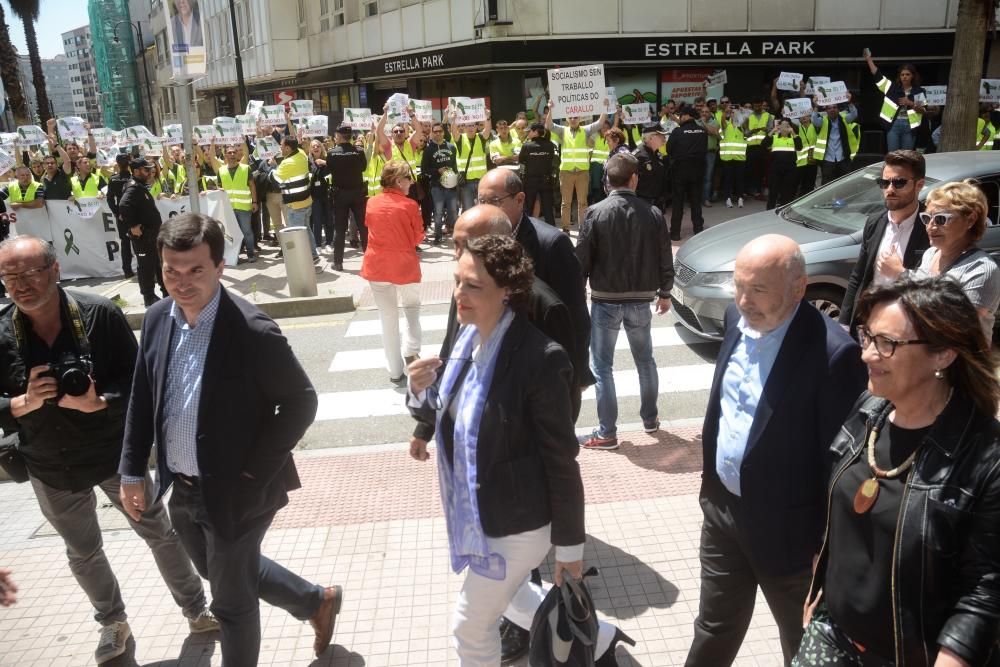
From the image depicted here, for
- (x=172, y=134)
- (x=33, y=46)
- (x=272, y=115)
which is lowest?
(x=172, y=134)

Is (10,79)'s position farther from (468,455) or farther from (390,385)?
(468,455)

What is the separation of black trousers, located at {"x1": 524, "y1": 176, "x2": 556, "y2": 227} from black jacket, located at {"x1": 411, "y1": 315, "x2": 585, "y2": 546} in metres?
10.4

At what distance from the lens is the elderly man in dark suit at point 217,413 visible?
9.96 feet

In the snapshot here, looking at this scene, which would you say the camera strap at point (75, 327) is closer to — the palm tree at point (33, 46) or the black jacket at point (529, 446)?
the black jacket at point (529, 446)

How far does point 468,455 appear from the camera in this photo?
285cm

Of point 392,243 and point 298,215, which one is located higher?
point 392,243

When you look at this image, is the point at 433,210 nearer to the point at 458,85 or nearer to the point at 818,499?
the point at 458,85

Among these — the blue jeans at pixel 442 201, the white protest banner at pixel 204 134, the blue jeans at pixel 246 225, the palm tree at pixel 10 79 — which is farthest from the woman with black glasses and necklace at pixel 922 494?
the palm tree at pixel 10 79

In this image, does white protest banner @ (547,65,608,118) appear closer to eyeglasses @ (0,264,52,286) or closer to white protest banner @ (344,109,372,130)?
white protest banner @ (344,109,372,130)

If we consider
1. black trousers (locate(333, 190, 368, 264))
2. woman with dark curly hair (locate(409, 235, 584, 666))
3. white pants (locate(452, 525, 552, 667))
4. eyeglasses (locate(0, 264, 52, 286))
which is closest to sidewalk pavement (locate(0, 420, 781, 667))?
white pants (locate(452, 525, 552, 667))

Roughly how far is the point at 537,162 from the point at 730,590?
1080cm

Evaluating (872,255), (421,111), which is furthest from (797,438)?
(421,111)

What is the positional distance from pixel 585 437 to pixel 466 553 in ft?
10.4

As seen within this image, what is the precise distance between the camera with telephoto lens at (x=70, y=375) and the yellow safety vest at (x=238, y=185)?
1042 cm
